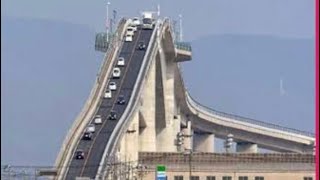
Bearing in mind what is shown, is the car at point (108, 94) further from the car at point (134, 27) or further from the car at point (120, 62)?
the car at point (134, 27)

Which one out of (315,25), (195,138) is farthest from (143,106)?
(315,25)

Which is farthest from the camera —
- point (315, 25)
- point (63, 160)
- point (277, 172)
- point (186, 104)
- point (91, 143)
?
point (186, 104)

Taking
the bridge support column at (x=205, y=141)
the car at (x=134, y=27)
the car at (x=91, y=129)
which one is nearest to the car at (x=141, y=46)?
the car at (x=134, y=27)

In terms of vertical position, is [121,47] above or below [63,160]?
above

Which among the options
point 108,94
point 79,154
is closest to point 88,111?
point 108,94

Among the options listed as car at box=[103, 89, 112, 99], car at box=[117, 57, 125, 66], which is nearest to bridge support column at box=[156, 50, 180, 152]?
car at box=[117, 57, 125, 66]

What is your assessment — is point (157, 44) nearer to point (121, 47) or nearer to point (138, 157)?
point (121, 47)

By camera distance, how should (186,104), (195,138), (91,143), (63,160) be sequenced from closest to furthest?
(63,160)
(91,143)
(186,104)
(195,138)

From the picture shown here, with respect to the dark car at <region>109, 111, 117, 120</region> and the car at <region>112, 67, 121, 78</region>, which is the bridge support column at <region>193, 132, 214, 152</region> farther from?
the dark car at <region>109, 111, 117, 120</region>
